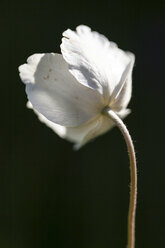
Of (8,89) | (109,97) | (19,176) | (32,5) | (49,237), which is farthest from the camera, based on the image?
(32,5)

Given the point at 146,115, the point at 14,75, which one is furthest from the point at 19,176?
the point at 146,115

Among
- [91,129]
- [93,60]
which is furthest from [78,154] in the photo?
[93,60]

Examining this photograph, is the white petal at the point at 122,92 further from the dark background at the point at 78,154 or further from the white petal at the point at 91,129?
the dark background at the point at 78,154

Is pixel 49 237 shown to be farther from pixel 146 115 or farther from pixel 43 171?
pixel 146 115

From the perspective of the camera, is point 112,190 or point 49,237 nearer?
point 49,237

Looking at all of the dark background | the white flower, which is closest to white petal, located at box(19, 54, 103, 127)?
the white flower

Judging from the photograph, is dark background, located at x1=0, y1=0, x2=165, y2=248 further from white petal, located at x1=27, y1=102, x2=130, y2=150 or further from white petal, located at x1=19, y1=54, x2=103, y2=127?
white petal, located at x1=19, y1=54, x2=103, y2=127

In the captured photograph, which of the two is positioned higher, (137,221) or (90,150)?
(90,150)
